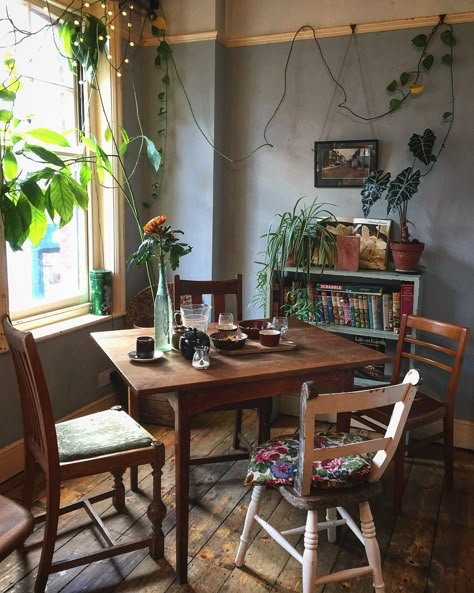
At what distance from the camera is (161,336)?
2.11 meters

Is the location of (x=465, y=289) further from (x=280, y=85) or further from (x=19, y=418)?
(x=19, y=418)

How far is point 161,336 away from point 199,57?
1.94m

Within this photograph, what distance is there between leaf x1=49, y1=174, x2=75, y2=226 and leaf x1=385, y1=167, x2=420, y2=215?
5.32 ft

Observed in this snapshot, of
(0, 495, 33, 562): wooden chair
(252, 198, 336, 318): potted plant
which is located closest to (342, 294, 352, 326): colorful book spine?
(252, 198, 336, 318): potted plant

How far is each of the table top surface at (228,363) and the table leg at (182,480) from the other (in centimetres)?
11

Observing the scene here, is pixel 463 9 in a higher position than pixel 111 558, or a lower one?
higher

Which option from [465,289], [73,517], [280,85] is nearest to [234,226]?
[280,85]

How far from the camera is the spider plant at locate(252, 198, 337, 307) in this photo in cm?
295

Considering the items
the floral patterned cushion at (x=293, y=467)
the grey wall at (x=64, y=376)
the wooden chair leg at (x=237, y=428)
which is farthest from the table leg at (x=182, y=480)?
the grey wall at (x=64, y=376)

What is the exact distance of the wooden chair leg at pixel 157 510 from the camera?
6.16 ft

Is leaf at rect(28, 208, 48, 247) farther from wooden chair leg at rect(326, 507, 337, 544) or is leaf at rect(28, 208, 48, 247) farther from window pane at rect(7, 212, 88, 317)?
wooden chair leg at rect(326, 507, 337, 544)

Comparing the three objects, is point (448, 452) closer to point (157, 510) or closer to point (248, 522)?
point (248, 522)

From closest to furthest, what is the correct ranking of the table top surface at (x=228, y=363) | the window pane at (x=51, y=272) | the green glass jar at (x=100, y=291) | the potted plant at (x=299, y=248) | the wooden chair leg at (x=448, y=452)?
1. the table top surface at (x=228, y=363)
2. the wooden chair leg at (x=448, y=452)
3. the window pane at (x=51, y=272)
4. the potted plant at (x=299, y=248)
5. the green glass jar at (x=100, y=291)

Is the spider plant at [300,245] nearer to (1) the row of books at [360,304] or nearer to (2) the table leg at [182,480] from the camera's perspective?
(1) the row of books at [360,304]
